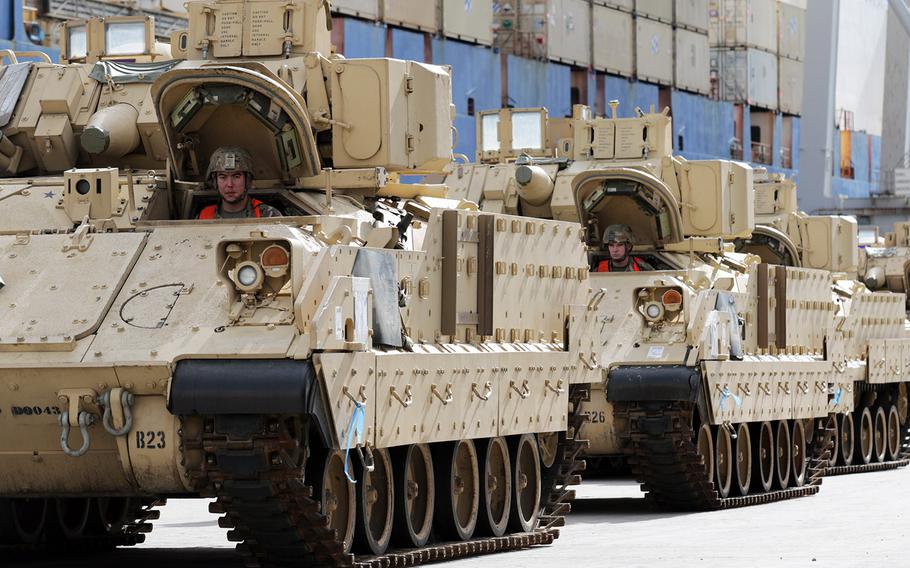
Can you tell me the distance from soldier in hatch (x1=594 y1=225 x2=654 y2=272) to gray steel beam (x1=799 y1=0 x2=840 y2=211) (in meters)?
44.8

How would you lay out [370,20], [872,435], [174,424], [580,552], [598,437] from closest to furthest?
1. [174,424]
2. [580,552]
3. [598,437]
4. [872,435]
5. [370,20]

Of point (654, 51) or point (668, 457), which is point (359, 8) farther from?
point (668, 457)

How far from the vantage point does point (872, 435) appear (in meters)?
35.8

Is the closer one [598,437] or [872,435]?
[598,437]

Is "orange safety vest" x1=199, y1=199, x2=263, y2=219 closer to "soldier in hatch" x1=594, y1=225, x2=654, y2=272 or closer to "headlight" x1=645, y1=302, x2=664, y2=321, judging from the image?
"headlight" x1=645, y1=302, x2=664, y2=321

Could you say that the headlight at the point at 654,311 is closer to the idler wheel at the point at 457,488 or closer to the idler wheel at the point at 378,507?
the idler wheel at the point at 457,488

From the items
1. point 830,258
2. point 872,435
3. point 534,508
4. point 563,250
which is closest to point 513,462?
point 534,508

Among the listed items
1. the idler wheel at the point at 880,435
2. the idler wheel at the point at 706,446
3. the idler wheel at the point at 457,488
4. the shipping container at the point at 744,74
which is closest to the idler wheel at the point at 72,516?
the idler wheel at the point at 457,488

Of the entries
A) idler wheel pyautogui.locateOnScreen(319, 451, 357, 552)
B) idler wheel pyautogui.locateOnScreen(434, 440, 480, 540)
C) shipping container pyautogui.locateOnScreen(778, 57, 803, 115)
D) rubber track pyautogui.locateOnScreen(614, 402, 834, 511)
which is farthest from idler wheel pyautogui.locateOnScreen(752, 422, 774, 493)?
shipping container pyautogui.locateOnScreen(778, 57, 803, 115)

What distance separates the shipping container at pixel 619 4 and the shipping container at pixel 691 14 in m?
3.46

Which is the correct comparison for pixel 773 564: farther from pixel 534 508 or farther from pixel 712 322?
pixel 712 322

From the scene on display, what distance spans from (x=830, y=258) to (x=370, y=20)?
60.0 ft

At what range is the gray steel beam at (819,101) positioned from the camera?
69.4 metres

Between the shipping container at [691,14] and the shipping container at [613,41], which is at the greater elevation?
Result: the shipping container at [691,14]
